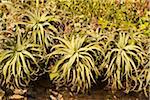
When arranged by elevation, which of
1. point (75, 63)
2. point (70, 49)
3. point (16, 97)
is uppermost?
point (70, 49)

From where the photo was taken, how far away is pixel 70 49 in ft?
15.5

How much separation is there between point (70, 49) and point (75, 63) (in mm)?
146

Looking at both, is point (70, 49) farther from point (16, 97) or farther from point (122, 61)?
point (16, 97)

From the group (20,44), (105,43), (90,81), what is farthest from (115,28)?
(20,44)

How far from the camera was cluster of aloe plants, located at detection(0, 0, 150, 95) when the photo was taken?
184 inches

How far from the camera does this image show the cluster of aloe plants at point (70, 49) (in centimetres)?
468

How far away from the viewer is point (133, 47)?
15.6ft

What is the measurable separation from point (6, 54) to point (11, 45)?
13 centimetres

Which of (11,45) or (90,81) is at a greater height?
(11,45)

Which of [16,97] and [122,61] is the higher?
[122,61]

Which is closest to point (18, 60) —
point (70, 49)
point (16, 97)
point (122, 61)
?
point (16, 97)

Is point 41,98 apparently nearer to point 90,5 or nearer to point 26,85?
point 26,85

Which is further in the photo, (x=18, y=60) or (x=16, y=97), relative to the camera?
(x=16, y=97)

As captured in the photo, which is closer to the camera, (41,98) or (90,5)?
(41,98)
